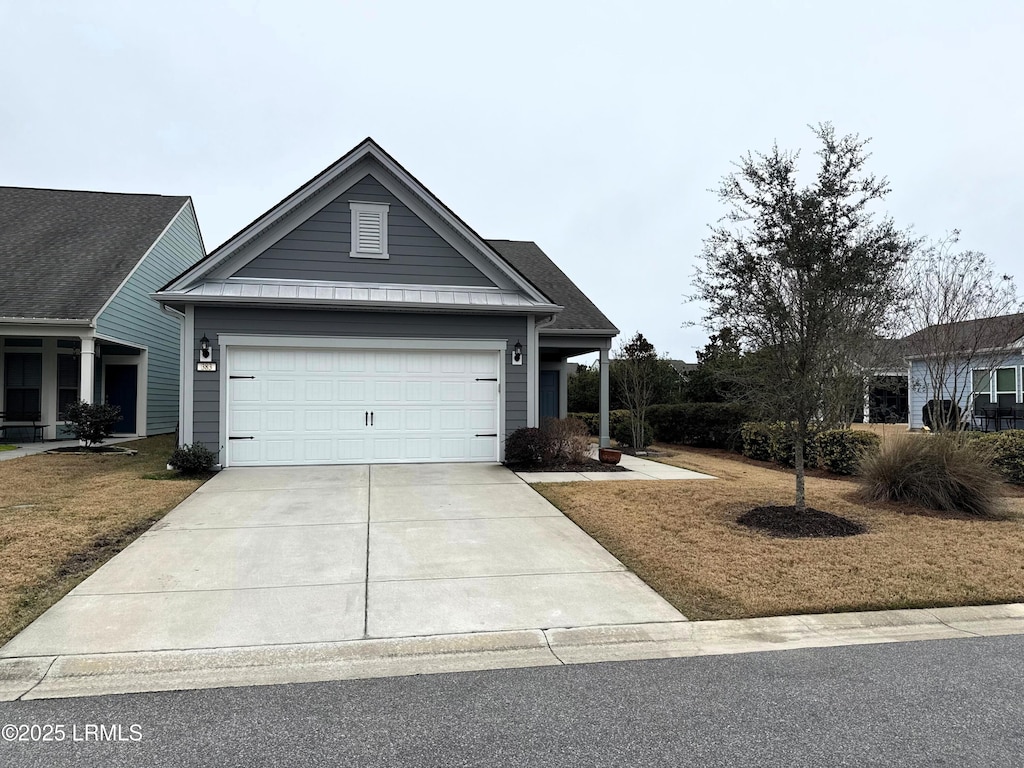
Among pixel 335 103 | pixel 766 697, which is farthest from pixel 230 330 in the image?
pixel 766 697

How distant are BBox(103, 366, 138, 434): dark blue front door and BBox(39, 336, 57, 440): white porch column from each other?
1534mm

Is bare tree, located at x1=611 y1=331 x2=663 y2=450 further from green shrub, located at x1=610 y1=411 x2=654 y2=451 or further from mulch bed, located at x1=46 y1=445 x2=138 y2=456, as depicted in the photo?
mulch bed, located at x1=46 y1=445 x2=138 y2=456

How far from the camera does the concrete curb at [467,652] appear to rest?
3516 millimetres

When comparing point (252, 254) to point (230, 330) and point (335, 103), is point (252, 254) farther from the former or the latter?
point (335, 103)

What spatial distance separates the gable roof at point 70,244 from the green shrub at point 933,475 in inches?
620

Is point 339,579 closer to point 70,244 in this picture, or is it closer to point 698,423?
point 698,423

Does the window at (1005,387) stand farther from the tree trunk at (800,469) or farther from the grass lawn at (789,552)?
the tree trunk at (800,469)

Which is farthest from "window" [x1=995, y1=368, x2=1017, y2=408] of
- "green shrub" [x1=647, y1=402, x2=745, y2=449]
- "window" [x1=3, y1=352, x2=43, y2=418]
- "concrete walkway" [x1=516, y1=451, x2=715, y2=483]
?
"window" [x1=3, y1=352, x2=43, y2=418]

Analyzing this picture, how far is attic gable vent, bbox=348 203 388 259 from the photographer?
11.9 metres

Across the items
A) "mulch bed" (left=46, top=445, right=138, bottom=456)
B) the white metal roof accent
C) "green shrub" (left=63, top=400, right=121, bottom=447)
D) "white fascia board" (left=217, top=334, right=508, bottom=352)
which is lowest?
"mulch bed" (left=46, top=445, right=138, bottom=456)

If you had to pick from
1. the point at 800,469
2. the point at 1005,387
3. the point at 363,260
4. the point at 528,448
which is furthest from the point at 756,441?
the point at 1005,387

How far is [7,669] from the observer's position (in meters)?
3.55

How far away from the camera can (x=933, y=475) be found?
826 centimetres

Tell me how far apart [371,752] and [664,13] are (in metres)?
12.3
